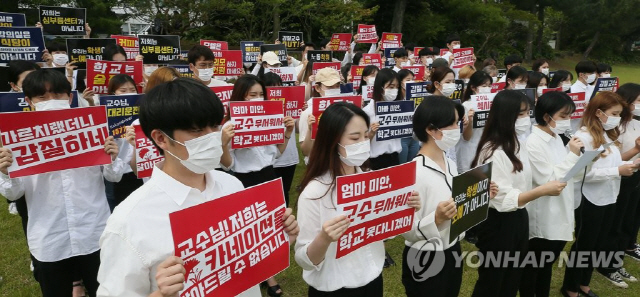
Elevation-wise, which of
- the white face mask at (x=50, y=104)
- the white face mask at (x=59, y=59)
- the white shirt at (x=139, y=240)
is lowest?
the white shirt at (x=139, y=240)

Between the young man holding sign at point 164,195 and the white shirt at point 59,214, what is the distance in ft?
5.91

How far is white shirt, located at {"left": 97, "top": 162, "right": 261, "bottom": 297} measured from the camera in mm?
1740

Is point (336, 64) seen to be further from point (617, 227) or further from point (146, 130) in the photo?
point (146, 130)

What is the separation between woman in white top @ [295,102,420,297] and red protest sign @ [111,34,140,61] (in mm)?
7894

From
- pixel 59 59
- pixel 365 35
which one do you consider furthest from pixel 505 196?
pixel 365 35

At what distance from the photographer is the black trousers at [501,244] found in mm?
3836

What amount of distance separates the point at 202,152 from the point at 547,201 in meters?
3.36

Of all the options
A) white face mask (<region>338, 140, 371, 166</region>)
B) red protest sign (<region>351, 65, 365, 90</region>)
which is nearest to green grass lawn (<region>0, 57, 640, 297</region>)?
white face mask (<region>338, 140, 371, 166</region>)

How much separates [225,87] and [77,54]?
364 cm

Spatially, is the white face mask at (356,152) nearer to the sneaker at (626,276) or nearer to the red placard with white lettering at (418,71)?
the sneaker at (626,276)

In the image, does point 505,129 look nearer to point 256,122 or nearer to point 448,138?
point 448,138

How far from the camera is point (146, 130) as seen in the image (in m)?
1.97

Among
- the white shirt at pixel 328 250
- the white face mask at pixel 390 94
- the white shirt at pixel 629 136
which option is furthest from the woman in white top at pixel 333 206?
the white shirt at pixel 629 136

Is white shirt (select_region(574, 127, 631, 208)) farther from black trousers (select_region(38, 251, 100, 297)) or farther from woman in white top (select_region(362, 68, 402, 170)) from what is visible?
black trousers (select_region(38, 251, 100, 297))
